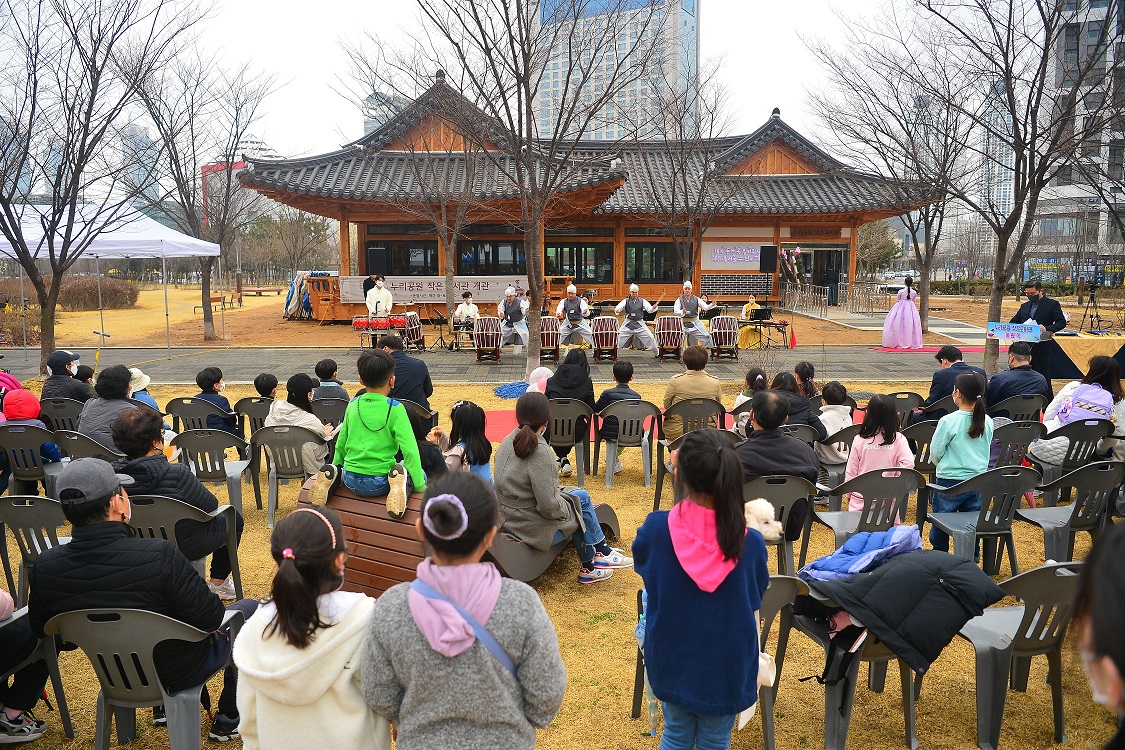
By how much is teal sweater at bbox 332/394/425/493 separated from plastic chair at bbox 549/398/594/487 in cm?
225

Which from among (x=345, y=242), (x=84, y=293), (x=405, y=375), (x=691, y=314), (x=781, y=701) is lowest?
(x=781, y=701)

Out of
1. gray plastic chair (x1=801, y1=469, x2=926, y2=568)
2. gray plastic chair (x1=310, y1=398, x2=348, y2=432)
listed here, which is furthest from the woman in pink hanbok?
gray plastic chair (x1=310, y1=398, x2=348, y2=432)

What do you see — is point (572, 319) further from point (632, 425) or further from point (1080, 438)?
point (1080, 438)

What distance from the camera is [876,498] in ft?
13.5

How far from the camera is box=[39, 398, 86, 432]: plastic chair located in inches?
243

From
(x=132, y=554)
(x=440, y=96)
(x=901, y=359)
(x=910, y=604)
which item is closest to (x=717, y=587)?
(x=910, y=604)

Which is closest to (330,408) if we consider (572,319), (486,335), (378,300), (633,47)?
(633,47)

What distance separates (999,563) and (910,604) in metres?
2.53

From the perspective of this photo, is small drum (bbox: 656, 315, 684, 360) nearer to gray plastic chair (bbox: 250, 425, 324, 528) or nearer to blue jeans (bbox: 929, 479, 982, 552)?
gray plastic chair (bbox: 250, 425, 324, 528)

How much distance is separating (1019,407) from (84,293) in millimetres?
29063

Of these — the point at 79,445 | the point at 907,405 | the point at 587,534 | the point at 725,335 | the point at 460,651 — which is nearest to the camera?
the point at 460,651

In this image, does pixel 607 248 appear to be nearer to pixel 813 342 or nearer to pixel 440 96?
pixel 813 342

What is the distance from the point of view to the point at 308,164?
19.7m

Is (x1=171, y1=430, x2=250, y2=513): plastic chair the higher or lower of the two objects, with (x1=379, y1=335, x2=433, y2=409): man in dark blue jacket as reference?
lower
